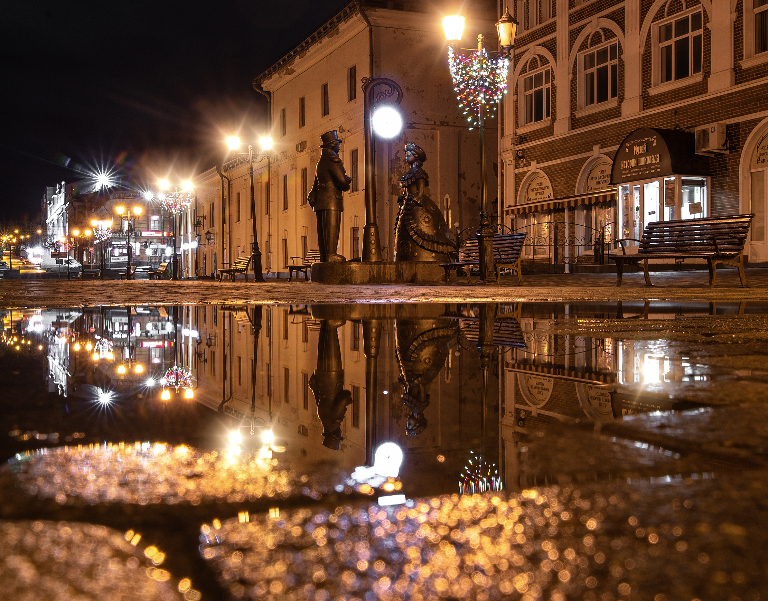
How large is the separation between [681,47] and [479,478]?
24.2m

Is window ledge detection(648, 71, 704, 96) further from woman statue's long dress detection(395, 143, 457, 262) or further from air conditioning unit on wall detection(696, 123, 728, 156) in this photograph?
woman statue's long dress detection(395, 143, 457, 262)

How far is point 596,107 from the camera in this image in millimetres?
25469

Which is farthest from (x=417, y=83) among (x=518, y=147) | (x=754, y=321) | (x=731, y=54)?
(x=754, y=321)

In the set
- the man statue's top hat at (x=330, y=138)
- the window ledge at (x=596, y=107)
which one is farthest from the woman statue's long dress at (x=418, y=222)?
the window ledge at (x=596, y=107)

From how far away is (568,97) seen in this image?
2650 centimetres

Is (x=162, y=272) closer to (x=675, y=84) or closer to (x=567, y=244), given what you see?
(x=567, y=244)

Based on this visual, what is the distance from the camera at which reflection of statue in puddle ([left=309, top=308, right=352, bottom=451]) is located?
6.10 ft

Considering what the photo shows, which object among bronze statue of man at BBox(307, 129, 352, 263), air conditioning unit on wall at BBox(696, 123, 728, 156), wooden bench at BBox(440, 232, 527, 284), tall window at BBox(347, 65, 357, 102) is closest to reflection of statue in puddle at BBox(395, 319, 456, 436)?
wooden bench at BBox(440, 232, 527, 284)

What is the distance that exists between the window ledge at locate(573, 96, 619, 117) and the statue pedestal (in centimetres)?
1237

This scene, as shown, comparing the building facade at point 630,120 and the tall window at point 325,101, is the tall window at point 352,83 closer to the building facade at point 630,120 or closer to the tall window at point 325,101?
the tall window at point 325,101

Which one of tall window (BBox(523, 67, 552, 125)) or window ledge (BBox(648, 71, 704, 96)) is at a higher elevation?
tall window (BBox(523, 67, 552, 125))

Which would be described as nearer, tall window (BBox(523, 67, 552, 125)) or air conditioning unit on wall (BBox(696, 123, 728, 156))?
air conditioning unit on wall (BBox(696, 123, 728, 156))

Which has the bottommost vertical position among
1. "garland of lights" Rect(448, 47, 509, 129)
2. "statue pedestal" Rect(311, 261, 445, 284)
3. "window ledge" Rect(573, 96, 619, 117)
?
"statue pedestal" Rect(311, 261, 445, 284)

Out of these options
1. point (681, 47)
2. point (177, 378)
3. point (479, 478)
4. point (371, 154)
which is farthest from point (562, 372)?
point (681, 47)
